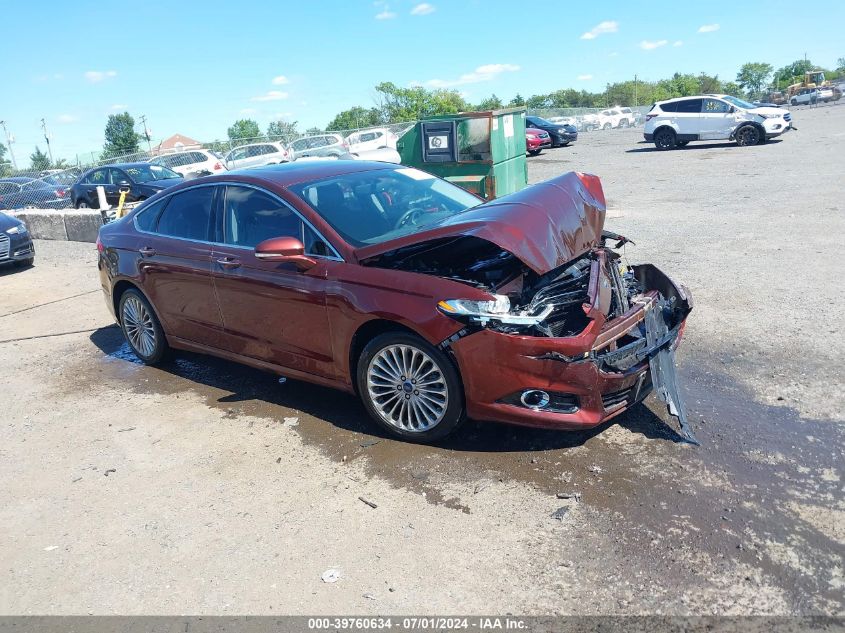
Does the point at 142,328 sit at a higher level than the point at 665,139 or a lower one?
lower

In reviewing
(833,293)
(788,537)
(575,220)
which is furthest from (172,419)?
(833,293)

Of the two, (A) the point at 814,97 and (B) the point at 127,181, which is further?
(A) the point at 814,97

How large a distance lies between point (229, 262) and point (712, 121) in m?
23.3

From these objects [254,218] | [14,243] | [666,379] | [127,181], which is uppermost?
[127,181]

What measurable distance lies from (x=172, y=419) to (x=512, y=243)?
2.94 metres

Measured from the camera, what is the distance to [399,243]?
4242mm

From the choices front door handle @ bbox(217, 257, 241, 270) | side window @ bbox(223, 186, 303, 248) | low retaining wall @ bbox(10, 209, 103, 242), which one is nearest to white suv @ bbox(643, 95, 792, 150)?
low retaining wall @ bbox(10, 209, 103, 242)

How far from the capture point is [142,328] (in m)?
6.29

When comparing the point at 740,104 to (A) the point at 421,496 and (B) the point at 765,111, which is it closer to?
(B) the point at 765,111

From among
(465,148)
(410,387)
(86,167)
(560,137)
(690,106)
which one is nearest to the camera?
(410,387)

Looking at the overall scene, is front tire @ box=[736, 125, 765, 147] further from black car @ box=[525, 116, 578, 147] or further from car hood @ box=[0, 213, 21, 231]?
car hood @ box=[0, 213, 21, 231]

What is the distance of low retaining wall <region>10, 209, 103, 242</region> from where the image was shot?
13648 mm

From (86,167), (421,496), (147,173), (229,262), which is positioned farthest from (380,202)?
(86,167)

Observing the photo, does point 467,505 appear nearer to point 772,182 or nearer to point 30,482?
point 30,482
